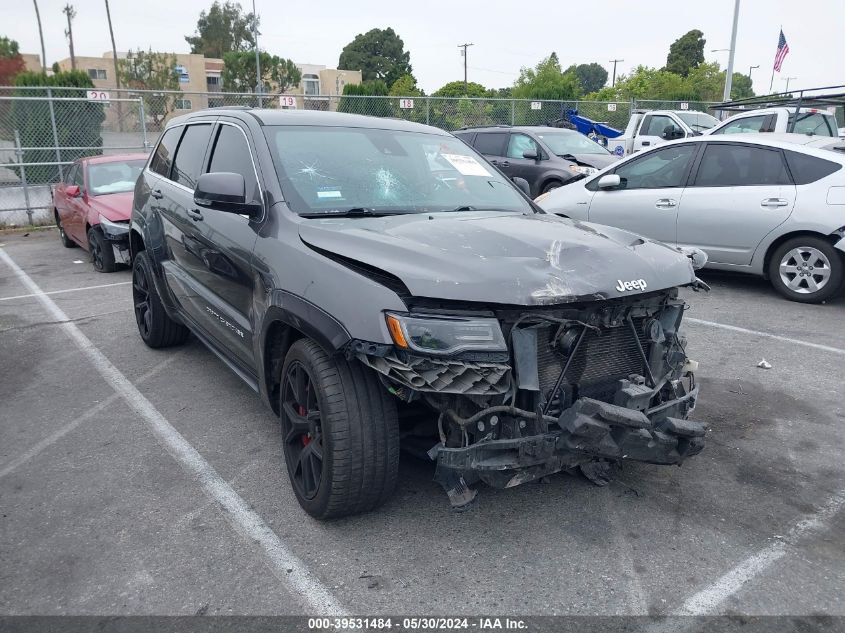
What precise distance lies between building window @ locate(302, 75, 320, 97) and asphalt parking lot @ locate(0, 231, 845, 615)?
254ft

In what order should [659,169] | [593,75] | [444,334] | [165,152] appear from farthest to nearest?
[593,75], [659,169], [165,152], [444,334]

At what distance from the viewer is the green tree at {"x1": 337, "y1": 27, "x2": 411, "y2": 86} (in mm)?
90750

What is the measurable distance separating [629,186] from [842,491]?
5.42m

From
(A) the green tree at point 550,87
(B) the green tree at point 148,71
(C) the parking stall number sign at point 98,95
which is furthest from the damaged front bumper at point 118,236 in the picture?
(B) the green tree at point 148,71

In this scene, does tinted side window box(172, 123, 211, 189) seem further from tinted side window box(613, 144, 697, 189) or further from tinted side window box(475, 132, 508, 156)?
tinted side window box(475, 132, 508, 156)

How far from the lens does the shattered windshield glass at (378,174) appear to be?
12.3 feet

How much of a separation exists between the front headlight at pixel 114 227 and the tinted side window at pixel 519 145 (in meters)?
7.50

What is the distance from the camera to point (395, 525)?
3215 mm

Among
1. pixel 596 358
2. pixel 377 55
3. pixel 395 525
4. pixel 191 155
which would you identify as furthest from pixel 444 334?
pixel 377 55

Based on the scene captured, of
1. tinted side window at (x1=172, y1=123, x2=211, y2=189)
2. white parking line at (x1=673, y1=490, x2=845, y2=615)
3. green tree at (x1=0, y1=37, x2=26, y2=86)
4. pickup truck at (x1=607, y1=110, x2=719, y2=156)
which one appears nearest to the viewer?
white parking line at (x1=673, y1=490, x2=845, y2=615)

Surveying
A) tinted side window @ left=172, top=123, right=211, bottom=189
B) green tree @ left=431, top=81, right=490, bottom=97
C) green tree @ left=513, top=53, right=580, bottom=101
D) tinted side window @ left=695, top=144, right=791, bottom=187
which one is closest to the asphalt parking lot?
tinted side window @ left=172, top=123, right=211, bottom=189

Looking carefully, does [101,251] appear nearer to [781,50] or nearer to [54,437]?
[54,437]

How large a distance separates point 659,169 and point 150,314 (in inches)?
230

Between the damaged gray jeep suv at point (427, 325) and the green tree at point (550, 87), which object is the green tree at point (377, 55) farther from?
the damaged gray jeep suv at point (427, 325)
